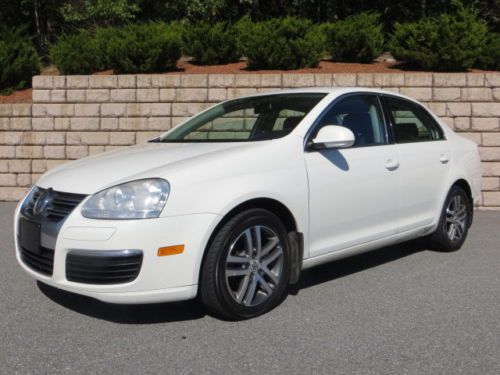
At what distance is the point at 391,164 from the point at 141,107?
611cm

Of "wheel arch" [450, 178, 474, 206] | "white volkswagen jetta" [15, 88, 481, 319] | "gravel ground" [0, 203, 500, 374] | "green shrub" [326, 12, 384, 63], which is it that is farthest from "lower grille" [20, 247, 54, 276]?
"green shrub" [326, 12, 384, 63]

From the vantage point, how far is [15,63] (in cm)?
1176

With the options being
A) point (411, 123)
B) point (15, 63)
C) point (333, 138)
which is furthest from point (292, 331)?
point (15, 63)

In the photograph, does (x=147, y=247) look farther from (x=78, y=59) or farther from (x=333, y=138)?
(x=78, y=59)

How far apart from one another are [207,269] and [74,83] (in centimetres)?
760

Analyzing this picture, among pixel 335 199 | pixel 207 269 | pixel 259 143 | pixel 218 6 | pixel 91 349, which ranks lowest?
pixel 91 349

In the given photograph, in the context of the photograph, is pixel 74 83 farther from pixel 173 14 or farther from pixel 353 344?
pixel 173 14

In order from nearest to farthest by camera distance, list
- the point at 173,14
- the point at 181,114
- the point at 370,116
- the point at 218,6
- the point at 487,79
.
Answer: the point at 370,116 → the point at 487,79 → the point at 181,114 → the point at 218,6 → the point at 173,14

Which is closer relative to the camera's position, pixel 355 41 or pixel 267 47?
pixel 267 47

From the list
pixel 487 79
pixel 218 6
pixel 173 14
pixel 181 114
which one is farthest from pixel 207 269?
pixel 173 14

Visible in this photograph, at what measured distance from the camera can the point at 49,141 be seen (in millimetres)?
10242

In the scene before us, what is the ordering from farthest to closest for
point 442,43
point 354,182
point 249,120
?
1. point 442,43
2. point 249,120
3. point 354,182

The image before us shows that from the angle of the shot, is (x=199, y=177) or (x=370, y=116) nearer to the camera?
(x=199, y=177)

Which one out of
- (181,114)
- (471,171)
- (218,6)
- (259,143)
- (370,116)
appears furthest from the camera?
(218,6)
